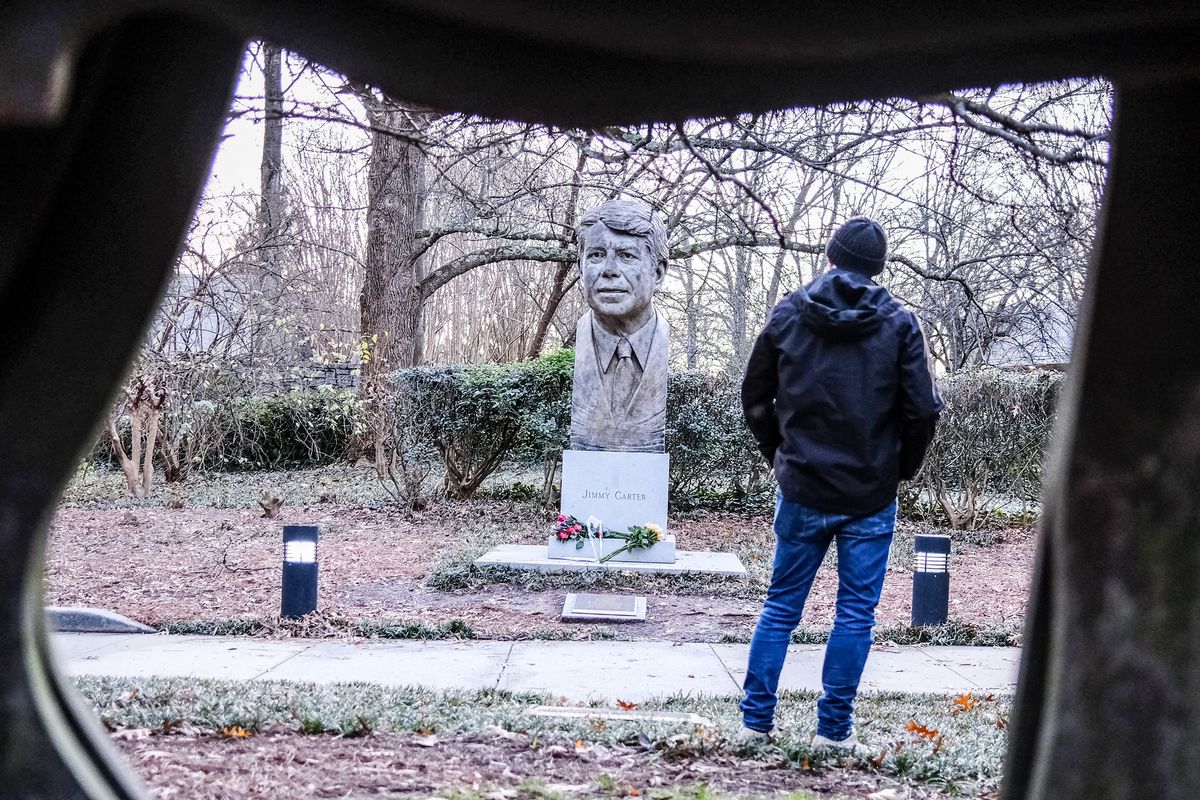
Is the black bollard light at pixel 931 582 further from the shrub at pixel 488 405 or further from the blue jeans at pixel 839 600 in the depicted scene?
the shrub at pixel 488 405

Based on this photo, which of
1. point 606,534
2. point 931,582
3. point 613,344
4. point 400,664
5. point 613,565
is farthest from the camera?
point 613,344

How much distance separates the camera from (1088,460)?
151 cm

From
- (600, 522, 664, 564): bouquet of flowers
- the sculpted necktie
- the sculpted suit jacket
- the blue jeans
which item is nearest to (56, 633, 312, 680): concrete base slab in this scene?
the blue jeans

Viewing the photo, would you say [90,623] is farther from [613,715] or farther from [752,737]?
[752,737]

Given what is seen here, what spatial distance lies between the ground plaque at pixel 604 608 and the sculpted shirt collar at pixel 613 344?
2.95 m

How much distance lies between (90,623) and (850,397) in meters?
5.81

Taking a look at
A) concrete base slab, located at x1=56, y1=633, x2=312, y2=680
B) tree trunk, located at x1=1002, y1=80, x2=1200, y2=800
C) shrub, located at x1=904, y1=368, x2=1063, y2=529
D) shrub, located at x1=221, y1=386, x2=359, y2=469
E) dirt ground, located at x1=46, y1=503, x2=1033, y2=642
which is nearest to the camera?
tree trunk, located at x1=1002, y1=80, x2=1200, y2=800

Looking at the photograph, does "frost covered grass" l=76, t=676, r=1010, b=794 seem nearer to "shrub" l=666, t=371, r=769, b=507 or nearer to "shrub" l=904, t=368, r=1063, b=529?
"shrub" l=904, t=368, r=1063, b=529

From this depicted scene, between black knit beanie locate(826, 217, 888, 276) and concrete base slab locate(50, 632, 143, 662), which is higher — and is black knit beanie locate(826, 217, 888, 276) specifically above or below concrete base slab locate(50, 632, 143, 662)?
above

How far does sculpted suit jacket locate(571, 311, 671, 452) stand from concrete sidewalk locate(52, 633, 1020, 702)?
3.90 m

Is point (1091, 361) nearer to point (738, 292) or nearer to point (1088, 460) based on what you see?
point (1088, 460)

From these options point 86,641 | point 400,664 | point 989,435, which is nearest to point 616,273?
point 400,664

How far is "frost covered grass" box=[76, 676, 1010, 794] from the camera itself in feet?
13.9

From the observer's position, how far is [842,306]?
434 centimetres
